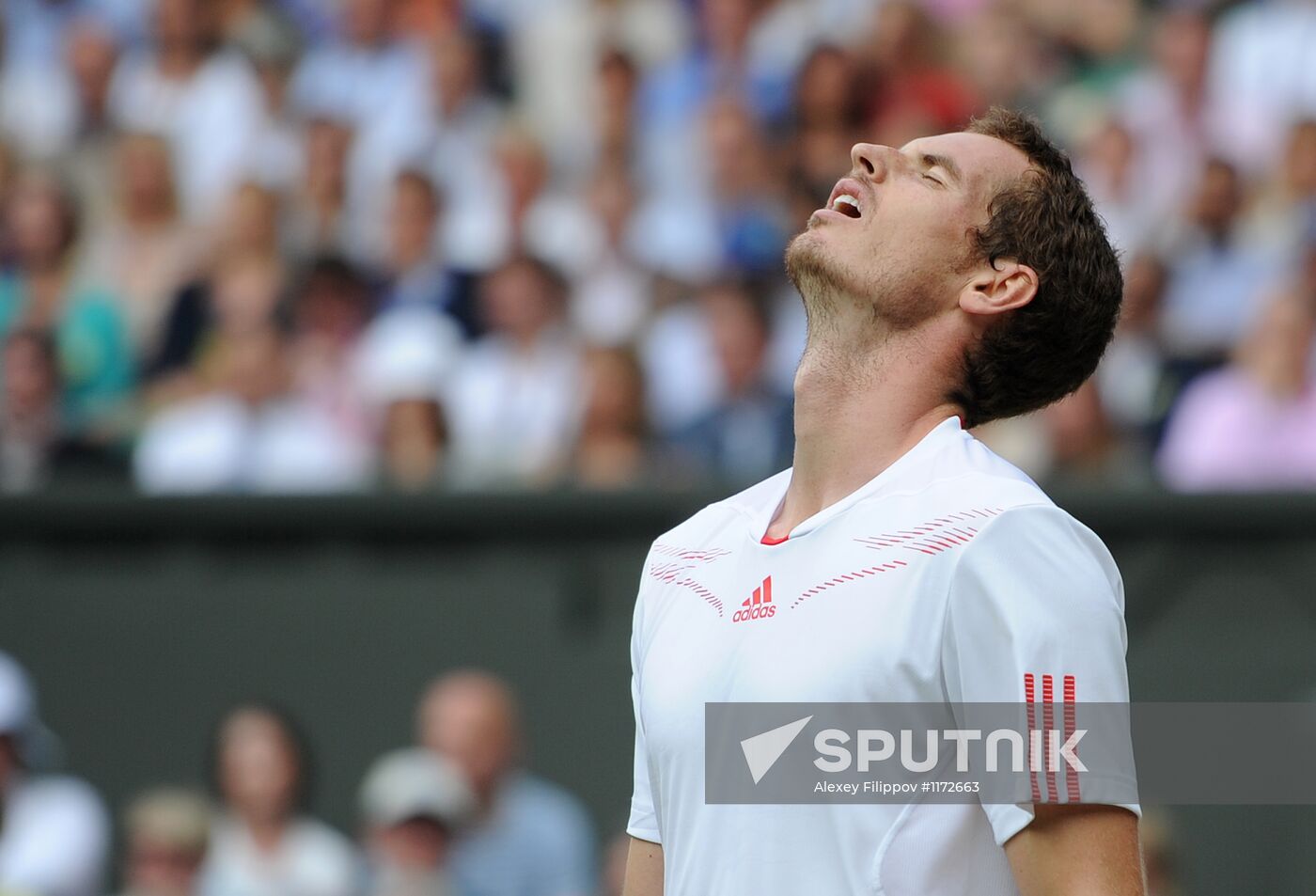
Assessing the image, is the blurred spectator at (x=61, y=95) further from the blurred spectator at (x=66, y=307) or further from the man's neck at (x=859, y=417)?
the man's neck at (x=859, y=417)

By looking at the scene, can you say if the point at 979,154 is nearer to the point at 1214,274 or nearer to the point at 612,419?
the point at 612,419

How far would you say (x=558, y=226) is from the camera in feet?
26.7

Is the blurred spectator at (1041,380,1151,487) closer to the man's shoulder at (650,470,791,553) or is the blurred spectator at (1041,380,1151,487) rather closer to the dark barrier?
the dark barrier

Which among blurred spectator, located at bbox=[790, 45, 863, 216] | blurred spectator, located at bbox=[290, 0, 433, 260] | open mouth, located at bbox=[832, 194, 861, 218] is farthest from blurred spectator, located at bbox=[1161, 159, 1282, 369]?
open mouth, located at bbox=[832, 194, 861, 218]

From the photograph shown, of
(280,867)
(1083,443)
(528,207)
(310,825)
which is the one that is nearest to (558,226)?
(528,207)

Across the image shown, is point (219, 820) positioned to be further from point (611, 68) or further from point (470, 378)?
point (611, 68)

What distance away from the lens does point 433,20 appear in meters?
9.14

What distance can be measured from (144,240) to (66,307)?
0.58 m

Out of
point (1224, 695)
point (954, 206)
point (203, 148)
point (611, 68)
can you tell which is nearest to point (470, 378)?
point (611, 68)

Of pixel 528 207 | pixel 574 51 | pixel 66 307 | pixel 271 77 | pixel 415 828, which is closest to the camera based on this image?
pixel 415 828

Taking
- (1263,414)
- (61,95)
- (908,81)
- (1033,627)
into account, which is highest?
(61,95)

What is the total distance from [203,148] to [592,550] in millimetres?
3378

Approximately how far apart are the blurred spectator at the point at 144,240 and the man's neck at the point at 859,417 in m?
→ 6.00

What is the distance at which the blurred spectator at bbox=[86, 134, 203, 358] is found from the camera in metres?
8.20
